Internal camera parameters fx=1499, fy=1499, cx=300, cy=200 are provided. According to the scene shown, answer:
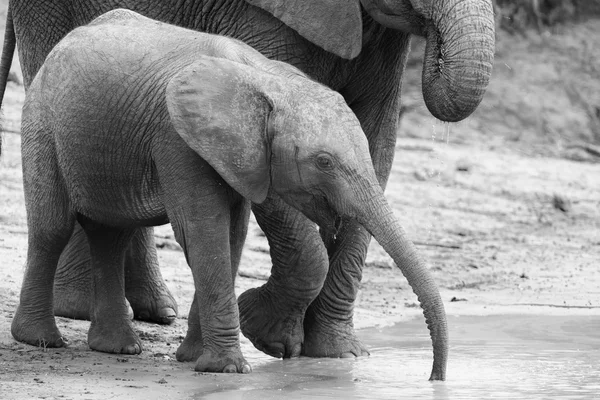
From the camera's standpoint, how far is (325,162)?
18.3 feet

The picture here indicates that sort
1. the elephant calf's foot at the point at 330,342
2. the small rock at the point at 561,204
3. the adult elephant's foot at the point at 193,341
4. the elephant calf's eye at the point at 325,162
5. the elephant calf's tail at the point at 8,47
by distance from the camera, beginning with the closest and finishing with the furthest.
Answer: the elephant calf's eye at the point at 325,162 < the adult elephant's foot at the point at 193,341 < the elephant calf's foot at the point at 330,342 < the elephant calf's tail at the point at 8,47 < the small rock at the point at 561,204

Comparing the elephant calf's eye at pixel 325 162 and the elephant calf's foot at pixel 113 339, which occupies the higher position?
the elephant calf's eye at pixel 325 162

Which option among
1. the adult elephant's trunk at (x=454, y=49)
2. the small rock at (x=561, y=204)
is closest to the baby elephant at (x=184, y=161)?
the adult elephant's trunk at (x=454, y=49)

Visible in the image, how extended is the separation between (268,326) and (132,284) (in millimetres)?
1078

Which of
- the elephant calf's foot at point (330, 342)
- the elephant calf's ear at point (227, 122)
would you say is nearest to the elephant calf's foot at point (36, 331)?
the elephant calf's foot at point (330, 342)

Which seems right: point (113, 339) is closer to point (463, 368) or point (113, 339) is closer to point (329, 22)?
point (463, 368)

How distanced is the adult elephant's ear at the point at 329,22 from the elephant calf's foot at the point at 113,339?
1505 millimetres

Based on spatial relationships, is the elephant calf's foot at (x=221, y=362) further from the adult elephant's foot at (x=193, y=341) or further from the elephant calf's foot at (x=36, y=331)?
the elephant calf's foot at (x=36, y=331)

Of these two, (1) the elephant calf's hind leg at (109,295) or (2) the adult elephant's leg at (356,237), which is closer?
(1) the elephant calf's hind leg at (109,295)

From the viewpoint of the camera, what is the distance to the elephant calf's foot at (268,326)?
658 cm

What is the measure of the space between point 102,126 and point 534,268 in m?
4.50

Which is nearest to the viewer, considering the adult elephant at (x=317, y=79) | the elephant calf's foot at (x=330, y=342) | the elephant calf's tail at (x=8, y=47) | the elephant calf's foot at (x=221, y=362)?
the elephant calf's foot at (x=221, y=362)

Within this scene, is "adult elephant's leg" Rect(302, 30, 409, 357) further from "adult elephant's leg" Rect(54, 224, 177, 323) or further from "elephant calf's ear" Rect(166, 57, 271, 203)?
"elephant calf's ear" Rect(166, 57, 271, 203)

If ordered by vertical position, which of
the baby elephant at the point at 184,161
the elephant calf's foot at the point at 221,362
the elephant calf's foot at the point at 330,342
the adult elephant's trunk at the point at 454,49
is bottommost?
the elephant calf's foot at the point at 221,362
